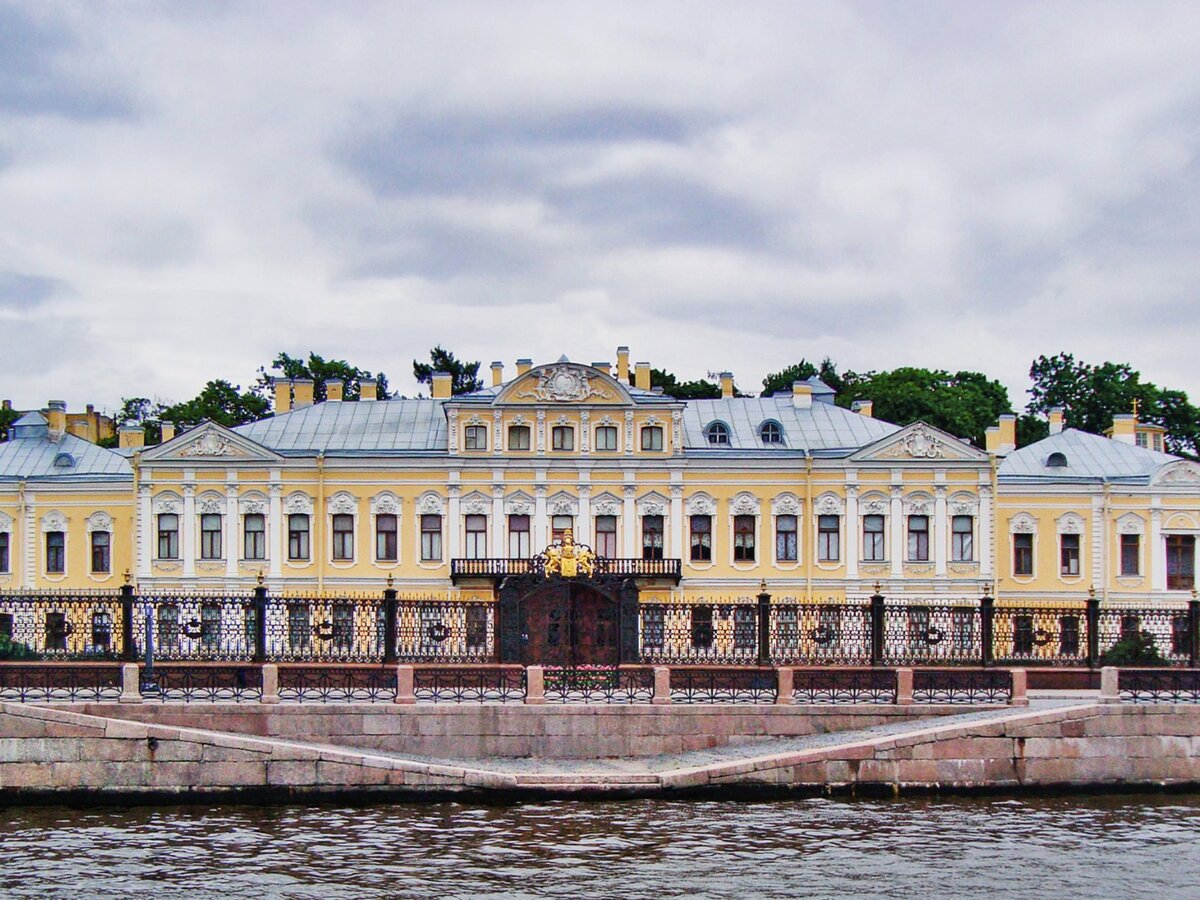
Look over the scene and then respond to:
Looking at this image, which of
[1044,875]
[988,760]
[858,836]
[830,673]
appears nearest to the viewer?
[1044,875]

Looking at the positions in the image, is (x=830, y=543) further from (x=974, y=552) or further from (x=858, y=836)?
(x=858, y=836)

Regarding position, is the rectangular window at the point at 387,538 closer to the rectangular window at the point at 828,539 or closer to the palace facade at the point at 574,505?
the palace facade at the point at 574,505

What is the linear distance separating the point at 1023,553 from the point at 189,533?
24668 millimetres

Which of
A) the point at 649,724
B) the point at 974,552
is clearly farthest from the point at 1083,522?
the point at 649,724

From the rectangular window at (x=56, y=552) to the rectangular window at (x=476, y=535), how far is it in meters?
12.5

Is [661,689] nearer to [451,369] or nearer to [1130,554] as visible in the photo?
[1130,554]

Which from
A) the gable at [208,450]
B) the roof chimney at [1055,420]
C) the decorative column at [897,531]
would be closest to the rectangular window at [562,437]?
the gable at [208,450]

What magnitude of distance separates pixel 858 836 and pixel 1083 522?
2869 cm

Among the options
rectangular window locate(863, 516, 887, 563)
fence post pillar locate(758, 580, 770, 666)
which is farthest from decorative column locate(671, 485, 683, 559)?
fence post pillar locate(758, 580, 770, 666)

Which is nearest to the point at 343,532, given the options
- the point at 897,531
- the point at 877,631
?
the point at 897,531

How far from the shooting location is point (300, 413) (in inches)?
1834

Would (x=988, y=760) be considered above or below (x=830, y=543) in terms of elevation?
below

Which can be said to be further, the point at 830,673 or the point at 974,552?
the point at 974,552

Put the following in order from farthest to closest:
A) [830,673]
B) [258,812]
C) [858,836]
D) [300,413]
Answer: [300,413], [830,673], [258,812], [858,836]
